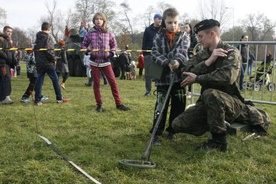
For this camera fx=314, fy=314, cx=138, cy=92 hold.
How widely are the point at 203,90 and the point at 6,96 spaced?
4.82 m

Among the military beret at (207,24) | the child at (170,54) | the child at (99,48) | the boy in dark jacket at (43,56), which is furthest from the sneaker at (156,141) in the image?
the boy in dark jacket at (43,56)

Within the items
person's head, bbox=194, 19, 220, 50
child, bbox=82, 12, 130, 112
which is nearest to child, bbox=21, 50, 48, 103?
child, bbox=82, 12, 130, 112

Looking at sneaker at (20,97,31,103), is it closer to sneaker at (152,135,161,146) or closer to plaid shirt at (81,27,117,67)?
plaid shirt at (81,27,117,67)

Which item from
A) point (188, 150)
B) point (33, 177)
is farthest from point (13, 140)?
point (188, 150)

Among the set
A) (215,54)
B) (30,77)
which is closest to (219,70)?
(215,54)

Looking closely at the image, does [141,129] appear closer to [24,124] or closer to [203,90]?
[203,90]

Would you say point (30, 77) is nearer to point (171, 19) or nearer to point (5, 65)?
point (5, 65)

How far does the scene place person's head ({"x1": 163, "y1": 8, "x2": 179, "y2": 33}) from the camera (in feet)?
12.1

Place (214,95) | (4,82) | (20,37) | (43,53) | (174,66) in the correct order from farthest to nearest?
(20,37)
(4,82)
(43,53)
(174,66)
(214,95)

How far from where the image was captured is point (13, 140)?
391 centimetres

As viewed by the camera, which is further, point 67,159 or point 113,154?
point 113,154

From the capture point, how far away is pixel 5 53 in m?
6.68

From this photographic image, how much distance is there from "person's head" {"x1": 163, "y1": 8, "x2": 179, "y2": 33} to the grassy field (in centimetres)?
140

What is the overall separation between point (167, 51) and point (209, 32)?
22.8 inches
